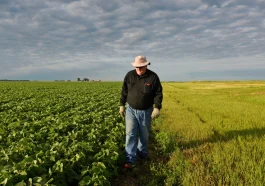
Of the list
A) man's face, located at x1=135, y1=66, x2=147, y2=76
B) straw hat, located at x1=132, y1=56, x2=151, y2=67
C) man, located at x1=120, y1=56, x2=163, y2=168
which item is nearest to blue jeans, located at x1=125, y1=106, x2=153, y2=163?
man, located at x1=120, y1=56, x2=163, y2=168

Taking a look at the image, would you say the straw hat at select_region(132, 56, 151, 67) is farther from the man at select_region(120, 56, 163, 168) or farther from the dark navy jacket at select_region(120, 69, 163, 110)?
the dark navy jacket at select_region(120, 69, 163, 110)

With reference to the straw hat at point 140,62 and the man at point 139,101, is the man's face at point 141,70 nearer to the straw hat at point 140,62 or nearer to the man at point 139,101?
the man at point 139,101

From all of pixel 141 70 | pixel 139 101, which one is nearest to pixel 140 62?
pixel 141 70

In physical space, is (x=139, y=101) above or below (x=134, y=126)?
above

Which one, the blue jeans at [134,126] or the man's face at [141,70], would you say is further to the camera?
the blue jeans at [134,126]

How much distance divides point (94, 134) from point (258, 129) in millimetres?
6665

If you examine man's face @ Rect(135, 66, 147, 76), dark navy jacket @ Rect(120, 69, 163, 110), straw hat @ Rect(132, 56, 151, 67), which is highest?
straw hat @ Rect(132, 56, 151, 67)

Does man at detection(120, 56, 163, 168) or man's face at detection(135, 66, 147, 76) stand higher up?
man's face at detection(135, 66, 147, 76)

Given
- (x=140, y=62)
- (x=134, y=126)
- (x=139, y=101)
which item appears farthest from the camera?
(x=134, y=126)

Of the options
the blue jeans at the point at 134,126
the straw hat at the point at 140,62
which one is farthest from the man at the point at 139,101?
the straw hat at the point at 140,62

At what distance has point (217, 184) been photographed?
16.0 feet

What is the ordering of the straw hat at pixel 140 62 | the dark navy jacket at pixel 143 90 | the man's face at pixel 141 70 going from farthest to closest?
the dark navy jacket at pixel 143 90, the man's face at pixel 141 70, the straw hat at pixel 140 62

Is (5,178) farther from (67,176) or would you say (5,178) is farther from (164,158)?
(164,158)

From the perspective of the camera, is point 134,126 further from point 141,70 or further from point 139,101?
point 141,70
